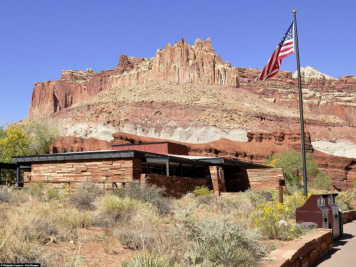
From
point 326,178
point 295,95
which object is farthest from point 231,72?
point 326,178

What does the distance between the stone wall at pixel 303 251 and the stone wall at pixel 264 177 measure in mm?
18027

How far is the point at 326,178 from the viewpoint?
144 feet

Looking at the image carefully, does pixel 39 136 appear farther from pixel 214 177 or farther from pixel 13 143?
pixel 214 177

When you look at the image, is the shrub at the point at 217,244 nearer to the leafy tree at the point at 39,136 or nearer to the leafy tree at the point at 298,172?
the leafy tree at the point at 298,172

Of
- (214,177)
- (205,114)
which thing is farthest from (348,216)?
(205,114)

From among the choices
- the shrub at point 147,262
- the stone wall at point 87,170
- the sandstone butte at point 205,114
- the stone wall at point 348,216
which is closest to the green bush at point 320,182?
the sandstone butte at point 205,114

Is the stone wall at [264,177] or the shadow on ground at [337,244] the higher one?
the stone wall at [264,177]

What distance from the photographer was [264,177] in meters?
27.5

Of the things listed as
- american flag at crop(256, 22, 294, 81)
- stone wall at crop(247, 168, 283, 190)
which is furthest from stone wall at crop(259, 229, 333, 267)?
stone wall at crop(247, 168, 283, 190)

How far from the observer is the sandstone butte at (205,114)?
6688 centimetres

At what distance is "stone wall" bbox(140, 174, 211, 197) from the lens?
756 inches

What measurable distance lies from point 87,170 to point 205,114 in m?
75.3

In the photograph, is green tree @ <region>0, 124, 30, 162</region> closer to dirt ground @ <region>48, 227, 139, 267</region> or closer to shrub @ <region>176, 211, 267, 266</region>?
dirt ground @ <region>48, 227, 139, 267</region>

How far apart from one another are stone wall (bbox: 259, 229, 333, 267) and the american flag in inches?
323
